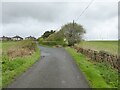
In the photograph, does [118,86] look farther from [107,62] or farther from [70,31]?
[70,31]

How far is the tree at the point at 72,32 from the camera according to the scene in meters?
72.0

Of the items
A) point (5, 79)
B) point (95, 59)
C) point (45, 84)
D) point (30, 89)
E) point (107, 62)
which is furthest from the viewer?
point (95, 59)

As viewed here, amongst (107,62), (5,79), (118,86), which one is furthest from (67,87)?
(107,62)

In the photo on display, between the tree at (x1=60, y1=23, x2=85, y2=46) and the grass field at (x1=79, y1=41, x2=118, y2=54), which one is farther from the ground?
the tree at (x1=60, y1=23, x2=85, y2=46)

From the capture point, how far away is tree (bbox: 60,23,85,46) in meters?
72.0

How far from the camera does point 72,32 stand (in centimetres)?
7444

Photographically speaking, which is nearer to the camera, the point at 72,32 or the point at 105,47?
the point at 105,47

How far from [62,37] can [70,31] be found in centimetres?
309

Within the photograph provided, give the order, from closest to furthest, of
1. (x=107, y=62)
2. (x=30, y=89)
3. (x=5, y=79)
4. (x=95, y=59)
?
1. (x=30, y=89)
2. (x=5, y=79)
3. (x=107, y=62)
4. (x=95, y=59)

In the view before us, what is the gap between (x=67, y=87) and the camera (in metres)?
11.2

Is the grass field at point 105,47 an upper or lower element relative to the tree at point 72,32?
lower

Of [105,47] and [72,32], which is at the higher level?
[72,32]

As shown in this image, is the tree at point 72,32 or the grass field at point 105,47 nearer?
the grass field at point 105,47

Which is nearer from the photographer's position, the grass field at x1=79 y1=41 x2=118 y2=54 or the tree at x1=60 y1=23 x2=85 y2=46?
the grass field at x1=79 y1=41 x2=118 y2=54
